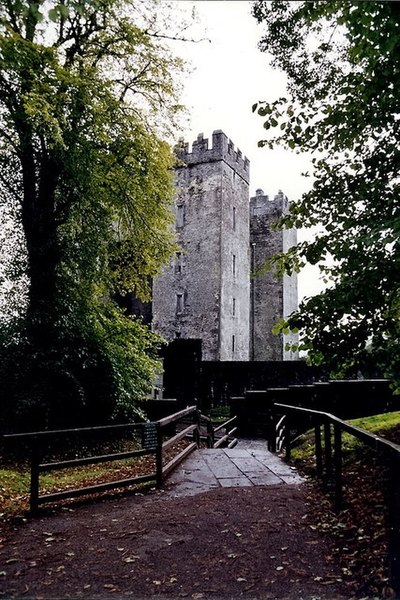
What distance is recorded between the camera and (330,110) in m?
5.59

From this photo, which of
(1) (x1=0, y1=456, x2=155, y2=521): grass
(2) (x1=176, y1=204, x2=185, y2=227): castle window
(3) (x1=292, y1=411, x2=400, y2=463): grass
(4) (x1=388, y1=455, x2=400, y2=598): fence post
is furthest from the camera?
(2) (x1=176, y1=204, x2=185, y2=227): castle window

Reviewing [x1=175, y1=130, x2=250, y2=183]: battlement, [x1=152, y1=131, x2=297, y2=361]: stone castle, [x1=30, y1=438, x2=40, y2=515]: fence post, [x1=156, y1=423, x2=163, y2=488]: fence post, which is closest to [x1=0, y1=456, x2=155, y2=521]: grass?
[x1=30, y1=438, x2=40, y2=515]: fence post

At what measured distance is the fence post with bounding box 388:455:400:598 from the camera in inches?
107

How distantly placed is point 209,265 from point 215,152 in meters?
8.73

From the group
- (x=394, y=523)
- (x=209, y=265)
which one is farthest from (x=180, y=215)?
(x=394, y=523)

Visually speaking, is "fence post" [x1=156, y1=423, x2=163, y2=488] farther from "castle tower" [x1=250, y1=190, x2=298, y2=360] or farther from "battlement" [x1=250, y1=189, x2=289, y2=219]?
"battlement" [x1=250, y1=189, x2=289, y2=219]

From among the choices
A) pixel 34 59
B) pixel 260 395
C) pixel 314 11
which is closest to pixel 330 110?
pixel 314 11

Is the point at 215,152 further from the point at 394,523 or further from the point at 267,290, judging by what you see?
the point at 394,523

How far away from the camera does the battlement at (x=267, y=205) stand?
4166 cm

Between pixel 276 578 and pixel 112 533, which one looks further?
pixel 112 533

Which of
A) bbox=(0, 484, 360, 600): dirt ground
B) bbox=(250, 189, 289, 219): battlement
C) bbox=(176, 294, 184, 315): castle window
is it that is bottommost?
bbox=(0, 484, 360, 600): dirt ground

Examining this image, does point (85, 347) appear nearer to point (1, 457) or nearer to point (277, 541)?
Result: point (1, 457)

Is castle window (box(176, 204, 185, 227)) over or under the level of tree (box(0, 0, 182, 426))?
over

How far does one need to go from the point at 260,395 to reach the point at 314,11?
478 inches
